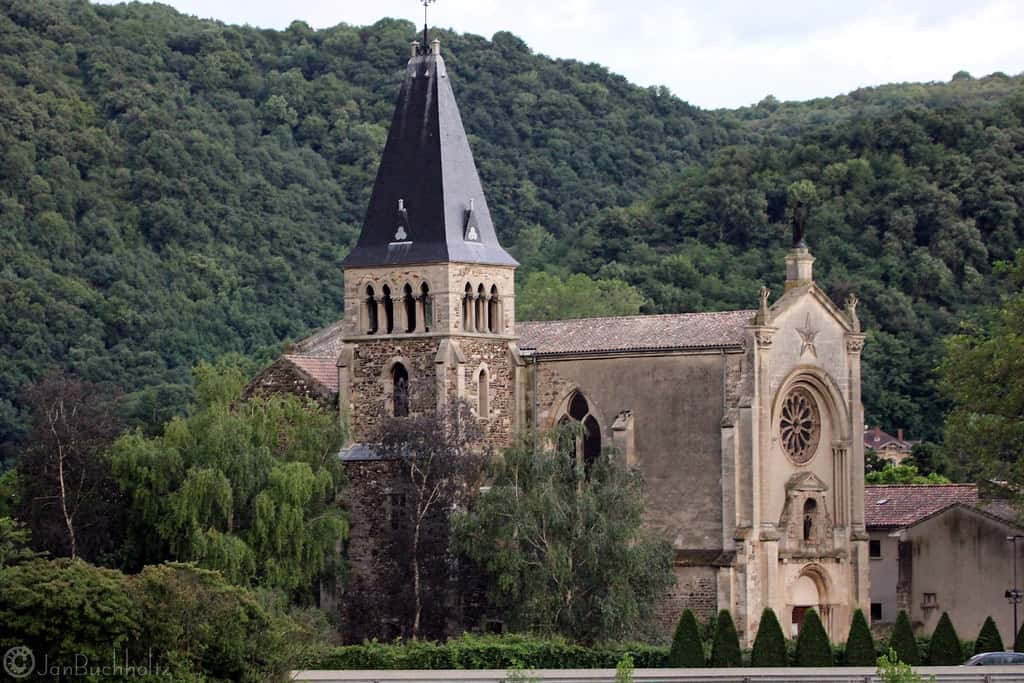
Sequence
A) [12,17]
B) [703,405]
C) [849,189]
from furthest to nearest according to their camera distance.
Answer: [12,17] < [849,189] < [703,405]

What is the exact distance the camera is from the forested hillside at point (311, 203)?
103 meters

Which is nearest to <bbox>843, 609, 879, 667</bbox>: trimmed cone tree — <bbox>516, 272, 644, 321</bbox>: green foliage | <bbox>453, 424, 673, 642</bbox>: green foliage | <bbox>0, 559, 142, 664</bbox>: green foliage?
<bbox>453, 424, 673, 642</bbox>: green foliage

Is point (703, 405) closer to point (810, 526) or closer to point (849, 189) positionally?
point (810, 526)

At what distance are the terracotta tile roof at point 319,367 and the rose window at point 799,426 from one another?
42.8 feet

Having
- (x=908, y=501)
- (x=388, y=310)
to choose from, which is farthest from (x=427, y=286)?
(x=908, y=501)

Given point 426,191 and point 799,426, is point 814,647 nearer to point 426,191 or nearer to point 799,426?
point 799,426

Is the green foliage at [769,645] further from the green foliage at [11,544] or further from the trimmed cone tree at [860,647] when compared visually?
the green foliage at [11,544]

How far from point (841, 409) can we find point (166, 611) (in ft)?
92.9

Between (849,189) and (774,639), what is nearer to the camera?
(774,639)

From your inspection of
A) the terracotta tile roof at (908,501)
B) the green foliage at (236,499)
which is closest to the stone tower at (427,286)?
the green foliage at (236,499)

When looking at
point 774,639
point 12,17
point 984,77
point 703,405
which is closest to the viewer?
point 774,639

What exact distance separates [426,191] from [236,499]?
10.5 meters

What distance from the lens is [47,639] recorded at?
4462 centimetres

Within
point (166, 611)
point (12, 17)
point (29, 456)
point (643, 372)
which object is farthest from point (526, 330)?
point (12, 17)
